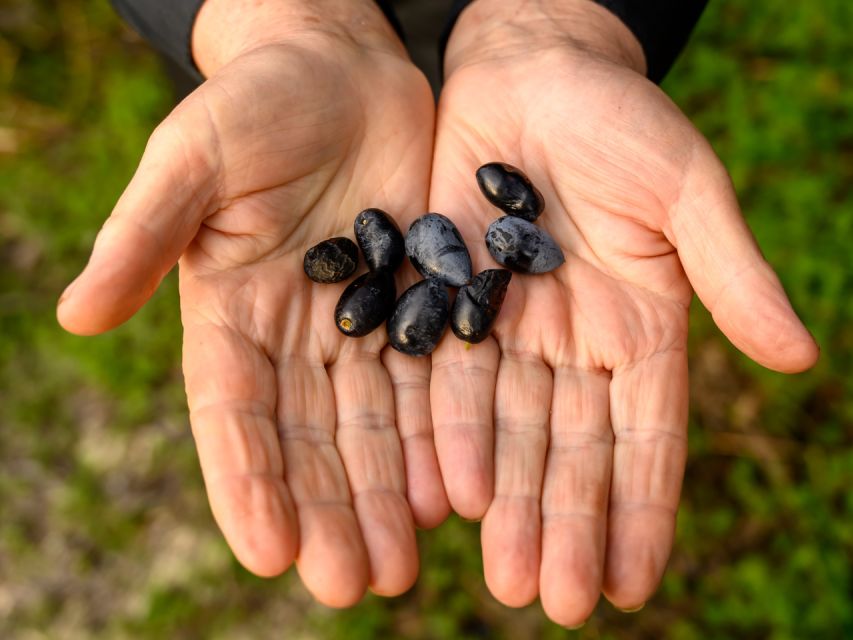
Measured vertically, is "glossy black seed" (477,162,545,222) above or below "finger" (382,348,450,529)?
Result: above

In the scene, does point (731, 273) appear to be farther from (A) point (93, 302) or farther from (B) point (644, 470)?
(A) point (93, 302)

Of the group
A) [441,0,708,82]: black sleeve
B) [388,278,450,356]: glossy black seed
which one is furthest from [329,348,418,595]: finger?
[441,0,708,82]: black sleeve

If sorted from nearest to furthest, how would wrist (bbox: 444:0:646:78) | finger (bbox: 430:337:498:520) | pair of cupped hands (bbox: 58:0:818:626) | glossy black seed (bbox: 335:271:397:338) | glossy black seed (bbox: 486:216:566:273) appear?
pair of cupped hands (bbox: 58:0:818:626) → finger (bbox: 430:337:498:520) → glossy black seed (bbox: 335:271:397:338) → glossy black seed (bbox: 486:216:566:273) → wrist (bbox: 444:0:646:78)

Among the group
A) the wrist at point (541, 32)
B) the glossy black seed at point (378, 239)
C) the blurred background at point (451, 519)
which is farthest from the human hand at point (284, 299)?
the blurred background at point (451, 519)

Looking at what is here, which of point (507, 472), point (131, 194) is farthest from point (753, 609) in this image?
point (131, 194)

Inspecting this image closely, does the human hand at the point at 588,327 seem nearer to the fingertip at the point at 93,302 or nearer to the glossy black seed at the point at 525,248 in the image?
the glossy black seed at the point at 525,248

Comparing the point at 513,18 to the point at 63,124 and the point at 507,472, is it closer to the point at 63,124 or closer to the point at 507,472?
the point at 507,472

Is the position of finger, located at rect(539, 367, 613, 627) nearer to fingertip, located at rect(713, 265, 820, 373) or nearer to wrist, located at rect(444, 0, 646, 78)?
fingertip, located at rect(713, 265, 820, 373)
